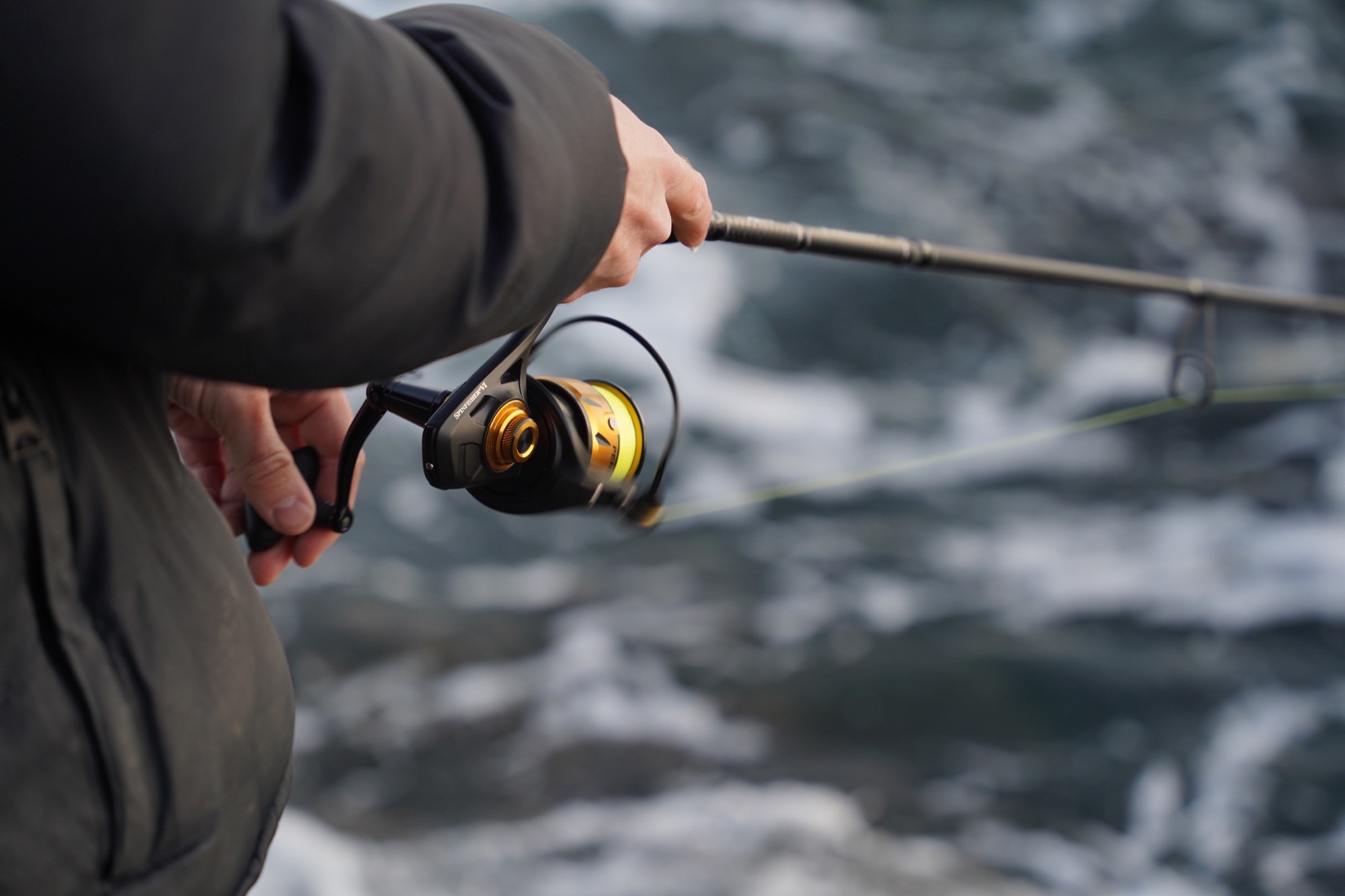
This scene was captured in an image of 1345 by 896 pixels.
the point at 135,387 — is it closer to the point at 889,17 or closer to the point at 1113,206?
the point at 1113,206

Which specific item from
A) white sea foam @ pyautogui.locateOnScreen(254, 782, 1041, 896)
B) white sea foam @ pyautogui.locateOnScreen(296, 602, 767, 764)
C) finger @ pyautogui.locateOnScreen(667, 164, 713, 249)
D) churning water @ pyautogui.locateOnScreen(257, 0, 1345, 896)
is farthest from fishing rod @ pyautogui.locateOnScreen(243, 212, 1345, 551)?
white sea foam @ pyautogui.locateOnScreen(296, 602, 767, 764)

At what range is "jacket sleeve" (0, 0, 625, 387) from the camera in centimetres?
56

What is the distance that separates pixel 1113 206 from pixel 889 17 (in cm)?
223

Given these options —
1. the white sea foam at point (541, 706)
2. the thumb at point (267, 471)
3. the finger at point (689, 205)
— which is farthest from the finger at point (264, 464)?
the white sea foam at point (541, 706)

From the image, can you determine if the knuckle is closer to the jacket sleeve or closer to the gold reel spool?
the gold reel spool

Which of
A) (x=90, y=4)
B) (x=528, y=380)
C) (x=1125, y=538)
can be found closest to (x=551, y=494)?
(x=528, y=380)

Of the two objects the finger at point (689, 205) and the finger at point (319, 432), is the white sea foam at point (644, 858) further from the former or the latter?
the finger at point (689, 205)

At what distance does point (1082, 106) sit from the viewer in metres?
6.84

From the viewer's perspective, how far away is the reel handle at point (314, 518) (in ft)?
4.78

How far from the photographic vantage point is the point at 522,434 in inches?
47.5

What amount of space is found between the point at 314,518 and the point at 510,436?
43 cm

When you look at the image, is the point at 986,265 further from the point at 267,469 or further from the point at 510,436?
the point at 267,469

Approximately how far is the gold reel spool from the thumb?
1.26 feet

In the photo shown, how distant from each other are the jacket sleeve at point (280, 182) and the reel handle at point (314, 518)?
738mm
